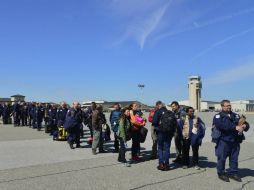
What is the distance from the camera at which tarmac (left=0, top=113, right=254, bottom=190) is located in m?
8.29

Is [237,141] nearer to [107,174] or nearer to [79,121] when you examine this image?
[107,174]

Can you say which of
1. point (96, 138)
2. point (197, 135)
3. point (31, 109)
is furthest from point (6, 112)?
point (197, 135)

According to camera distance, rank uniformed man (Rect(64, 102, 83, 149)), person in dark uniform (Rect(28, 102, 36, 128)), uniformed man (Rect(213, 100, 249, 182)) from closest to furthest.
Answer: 1. uniformed man (Rect(213, 100, 249, 182))
2. uniformed man (Rect(64, 102, 83, 149))
3. person in dark uniform (Rect(28, 102, 36, 128))

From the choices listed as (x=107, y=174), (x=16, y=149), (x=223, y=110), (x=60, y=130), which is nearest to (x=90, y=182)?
(x=107, y=174)

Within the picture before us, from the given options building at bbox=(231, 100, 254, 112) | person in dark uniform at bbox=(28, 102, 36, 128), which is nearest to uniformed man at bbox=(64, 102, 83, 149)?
person in dark uniform at bbox=(28, 102, 36, 128)

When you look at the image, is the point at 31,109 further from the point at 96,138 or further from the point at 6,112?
the point at 96,138

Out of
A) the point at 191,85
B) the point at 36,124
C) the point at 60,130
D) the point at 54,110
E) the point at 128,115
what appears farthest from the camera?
the point at 191,85

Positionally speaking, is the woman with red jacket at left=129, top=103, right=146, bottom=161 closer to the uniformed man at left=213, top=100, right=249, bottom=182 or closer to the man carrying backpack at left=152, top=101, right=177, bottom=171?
the man carrying backpack at left=152, top=101, right=177, bottom=171

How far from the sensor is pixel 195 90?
143 metres

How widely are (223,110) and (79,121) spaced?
6.92 meters

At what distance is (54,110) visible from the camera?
20.0 meters

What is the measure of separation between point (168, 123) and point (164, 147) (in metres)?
→ 0.65

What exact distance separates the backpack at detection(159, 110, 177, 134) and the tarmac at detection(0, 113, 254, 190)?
1039mm

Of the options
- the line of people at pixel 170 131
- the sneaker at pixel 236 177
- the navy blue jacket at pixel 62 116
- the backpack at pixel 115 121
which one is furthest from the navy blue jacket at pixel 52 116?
the sneaker at pixel 236 177
